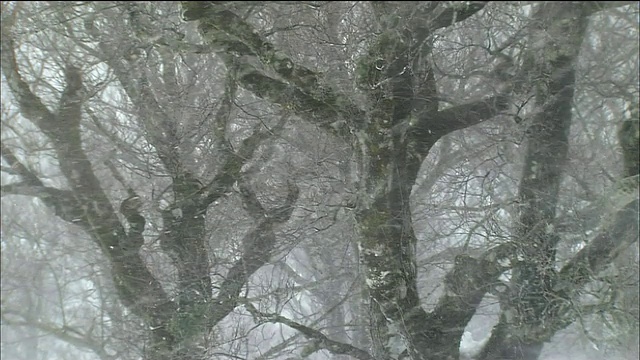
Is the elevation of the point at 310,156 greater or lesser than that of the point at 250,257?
greater

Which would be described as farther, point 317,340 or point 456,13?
point 317,340

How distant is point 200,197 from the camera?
20.7 feet

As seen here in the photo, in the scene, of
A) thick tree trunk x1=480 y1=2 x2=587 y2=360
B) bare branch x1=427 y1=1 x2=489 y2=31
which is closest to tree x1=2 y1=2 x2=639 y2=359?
thick tree trunk x1=480 y1=2 x2=587 y2=360

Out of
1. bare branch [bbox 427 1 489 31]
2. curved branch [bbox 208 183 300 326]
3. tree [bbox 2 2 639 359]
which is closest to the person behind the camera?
bare branch [bbox 427 1 489 31]

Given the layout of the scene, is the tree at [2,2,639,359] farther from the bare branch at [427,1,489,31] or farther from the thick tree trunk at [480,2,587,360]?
the bare branch at [427,1,489,31]

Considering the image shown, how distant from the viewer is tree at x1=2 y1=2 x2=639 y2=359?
5.27 metres

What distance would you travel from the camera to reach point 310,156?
6.41 metres

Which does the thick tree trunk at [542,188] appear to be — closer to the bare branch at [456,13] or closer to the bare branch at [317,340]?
the bare branch at [456,13]

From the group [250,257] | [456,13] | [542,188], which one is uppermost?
[456,13]

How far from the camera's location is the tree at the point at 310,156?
527 cm

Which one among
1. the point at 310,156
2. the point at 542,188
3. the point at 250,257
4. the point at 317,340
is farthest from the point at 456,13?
the point at 317,340

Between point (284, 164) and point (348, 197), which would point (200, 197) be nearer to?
point (284, 164)

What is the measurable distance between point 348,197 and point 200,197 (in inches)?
62.2

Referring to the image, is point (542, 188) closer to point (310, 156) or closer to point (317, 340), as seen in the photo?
point (310, 156)
